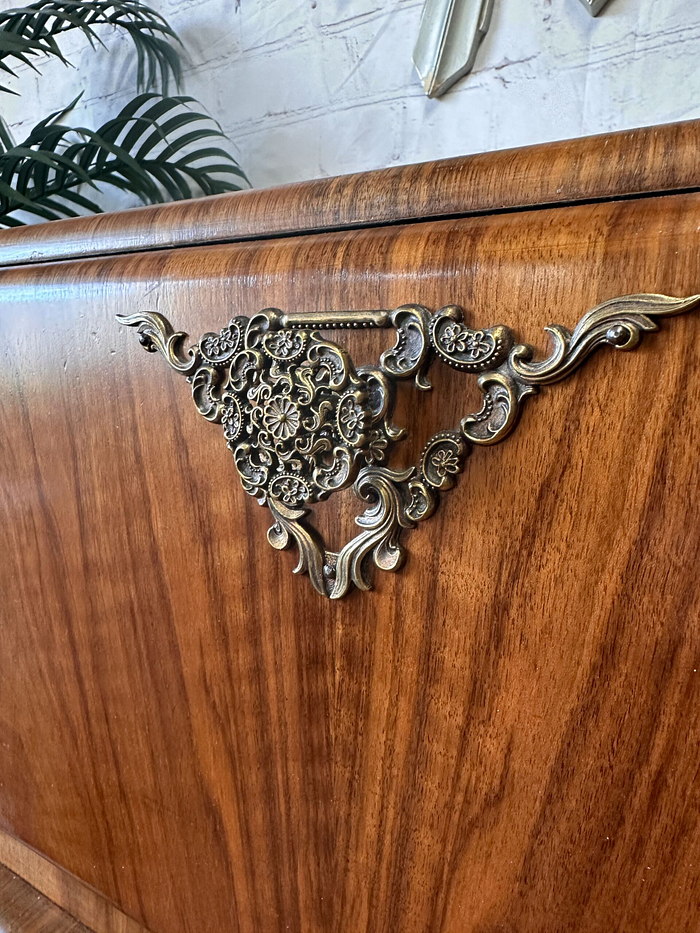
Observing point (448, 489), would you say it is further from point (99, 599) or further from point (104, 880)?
point (104, 880)

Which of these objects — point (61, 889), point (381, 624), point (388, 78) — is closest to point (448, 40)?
point (388, 78)

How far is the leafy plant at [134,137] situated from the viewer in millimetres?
644

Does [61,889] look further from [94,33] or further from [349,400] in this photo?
[94,33]

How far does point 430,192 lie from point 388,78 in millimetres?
412

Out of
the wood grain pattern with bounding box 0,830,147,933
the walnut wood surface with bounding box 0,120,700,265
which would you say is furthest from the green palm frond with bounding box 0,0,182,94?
the wood grain pattern with bounding box 0,830,147,933

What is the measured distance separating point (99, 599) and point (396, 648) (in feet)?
0.61

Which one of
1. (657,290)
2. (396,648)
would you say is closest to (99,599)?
(396,648)

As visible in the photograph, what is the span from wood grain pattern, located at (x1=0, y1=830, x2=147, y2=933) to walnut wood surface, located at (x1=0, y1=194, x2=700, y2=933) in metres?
0.02

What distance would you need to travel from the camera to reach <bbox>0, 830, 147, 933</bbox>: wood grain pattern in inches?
17.1

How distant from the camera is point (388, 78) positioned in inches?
22.6

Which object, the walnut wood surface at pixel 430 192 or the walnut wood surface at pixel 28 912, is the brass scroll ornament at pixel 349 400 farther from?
the walnut wood surface at pixel 28 912

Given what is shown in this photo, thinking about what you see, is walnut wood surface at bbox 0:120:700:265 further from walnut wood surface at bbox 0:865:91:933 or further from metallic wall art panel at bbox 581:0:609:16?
walnut wood surface at bbox 0:865:91:933

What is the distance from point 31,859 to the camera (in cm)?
49

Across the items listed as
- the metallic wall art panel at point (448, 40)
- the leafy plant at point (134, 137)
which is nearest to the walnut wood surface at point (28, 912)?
the leafy plant at point (134, 137)
